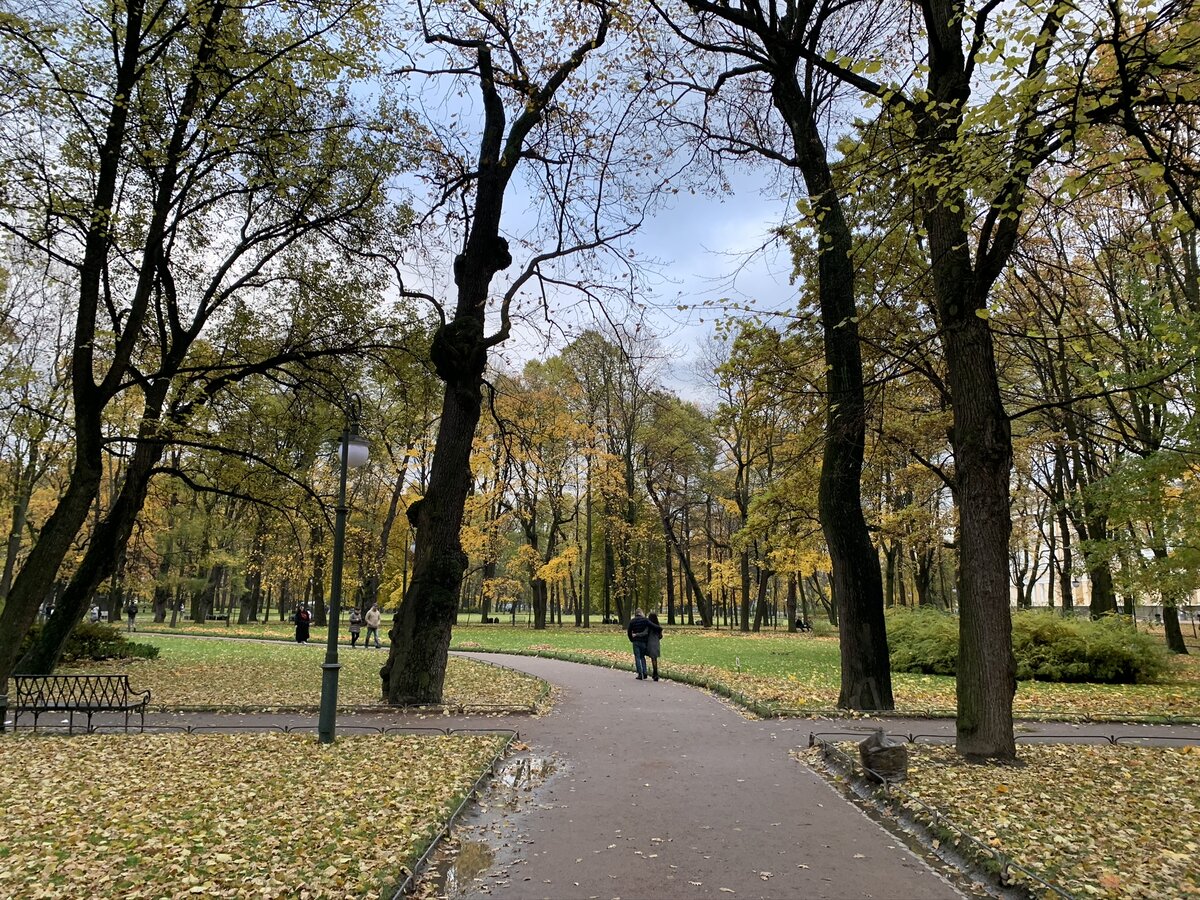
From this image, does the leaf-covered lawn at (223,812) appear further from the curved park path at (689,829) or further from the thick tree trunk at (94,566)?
the thick tree trunk at (94,566)

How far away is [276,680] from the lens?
15.3 meters

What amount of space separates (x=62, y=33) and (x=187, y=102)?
1.64 metres

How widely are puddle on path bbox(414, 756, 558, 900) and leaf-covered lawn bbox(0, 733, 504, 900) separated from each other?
0.67ft

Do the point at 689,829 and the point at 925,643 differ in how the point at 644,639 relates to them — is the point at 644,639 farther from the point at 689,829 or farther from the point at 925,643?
the point at 689,829

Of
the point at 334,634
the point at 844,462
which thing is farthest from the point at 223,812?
the point at 844,462

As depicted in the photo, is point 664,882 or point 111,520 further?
point 111,520

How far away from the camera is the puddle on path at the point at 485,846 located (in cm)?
470

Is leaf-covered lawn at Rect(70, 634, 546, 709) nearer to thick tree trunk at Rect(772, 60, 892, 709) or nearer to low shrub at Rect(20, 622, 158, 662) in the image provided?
low shrub at Rect(20, 622, 158, 662)

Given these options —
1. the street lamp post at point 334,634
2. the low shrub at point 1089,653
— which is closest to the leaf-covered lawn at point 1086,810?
the street lamp post at point 334,634

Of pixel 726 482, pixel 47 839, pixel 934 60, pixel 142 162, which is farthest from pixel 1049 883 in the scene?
pixel 726 482

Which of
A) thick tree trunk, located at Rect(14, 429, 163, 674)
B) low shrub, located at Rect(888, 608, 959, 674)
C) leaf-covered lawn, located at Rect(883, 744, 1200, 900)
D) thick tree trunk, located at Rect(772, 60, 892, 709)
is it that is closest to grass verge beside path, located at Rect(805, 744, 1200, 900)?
leaf-covered lawn, located at Rect(883, 744, 1200, 900)

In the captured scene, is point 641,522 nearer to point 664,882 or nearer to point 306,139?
point 306,139

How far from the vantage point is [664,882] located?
186 inches

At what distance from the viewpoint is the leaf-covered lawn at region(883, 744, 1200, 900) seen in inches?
179
